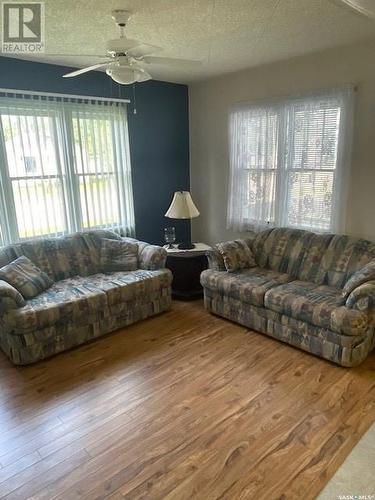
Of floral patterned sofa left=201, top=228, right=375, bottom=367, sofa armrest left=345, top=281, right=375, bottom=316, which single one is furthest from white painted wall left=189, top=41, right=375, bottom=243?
sofa armrest left=345, top=281, right=375, bottom=316

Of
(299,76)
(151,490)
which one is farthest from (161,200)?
(151,490)

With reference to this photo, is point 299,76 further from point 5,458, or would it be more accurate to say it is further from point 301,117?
point 5,458

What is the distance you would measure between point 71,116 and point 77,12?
5.31ft

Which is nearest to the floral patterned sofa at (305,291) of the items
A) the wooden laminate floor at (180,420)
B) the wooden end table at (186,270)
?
the wooden laminate floor at (180,420)

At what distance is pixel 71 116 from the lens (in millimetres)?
3805

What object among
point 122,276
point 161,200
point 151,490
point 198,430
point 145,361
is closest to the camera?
point 151,490

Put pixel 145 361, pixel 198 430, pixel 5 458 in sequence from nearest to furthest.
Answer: pixel 5 458 < pixel 198 430 < pixel 145 361

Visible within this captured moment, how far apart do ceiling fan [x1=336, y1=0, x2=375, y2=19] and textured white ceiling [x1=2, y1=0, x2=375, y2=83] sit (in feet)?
0.20

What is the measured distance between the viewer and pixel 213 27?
2.63 metres

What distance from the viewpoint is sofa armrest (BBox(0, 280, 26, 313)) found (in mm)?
2799

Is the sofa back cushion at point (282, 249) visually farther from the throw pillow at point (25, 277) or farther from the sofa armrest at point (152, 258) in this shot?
the throw pillow at point (25, 277)

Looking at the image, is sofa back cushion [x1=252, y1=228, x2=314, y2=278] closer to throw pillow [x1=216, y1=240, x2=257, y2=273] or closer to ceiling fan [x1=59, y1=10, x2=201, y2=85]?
throw pillow [x1=216, y1=240, x2=257, y2=273]

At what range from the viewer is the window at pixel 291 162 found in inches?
134

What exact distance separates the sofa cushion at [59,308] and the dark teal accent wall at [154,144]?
1547 mm
